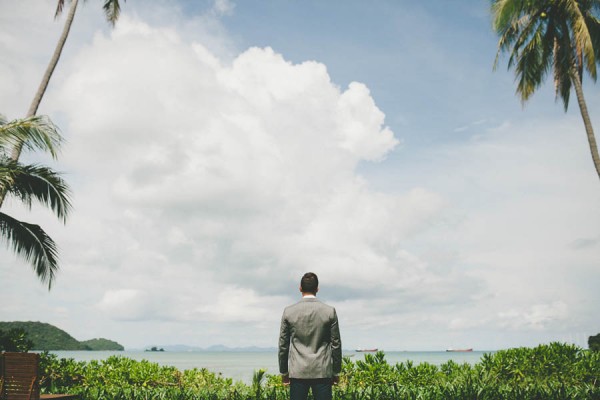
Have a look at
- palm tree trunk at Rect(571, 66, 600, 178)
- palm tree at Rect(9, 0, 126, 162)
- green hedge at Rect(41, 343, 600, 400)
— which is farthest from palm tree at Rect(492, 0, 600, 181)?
palm tree at Rect(9, 0, 126, 162)

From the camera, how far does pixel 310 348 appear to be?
5031mm

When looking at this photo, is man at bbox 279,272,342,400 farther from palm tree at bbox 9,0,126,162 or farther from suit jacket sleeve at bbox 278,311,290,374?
palm tree at bbox 9,0,126,162

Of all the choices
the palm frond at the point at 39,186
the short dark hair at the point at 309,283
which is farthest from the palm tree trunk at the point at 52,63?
the short dark hair at the point at 309,283

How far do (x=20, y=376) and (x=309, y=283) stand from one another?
189 inches

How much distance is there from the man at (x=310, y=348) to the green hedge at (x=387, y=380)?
189 centimetres

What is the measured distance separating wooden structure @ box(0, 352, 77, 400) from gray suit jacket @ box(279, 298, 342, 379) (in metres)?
4.09

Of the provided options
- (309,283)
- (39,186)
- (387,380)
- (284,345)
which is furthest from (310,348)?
(39,186)

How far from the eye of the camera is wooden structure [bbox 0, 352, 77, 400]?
6.96 meters

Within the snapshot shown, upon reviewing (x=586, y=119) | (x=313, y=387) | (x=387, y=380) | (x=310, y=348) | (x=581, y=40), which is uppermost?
(x=581, y=40)

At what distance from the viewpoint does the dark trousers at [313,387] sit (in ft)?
16.4

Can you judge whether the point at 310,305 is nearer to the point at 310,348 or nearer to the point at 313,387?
the point at 310,348

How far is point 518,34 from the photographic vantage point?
20234mm

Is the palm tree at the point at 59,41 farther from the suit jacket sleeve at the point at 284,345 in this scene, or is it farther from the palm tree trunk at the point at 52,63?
the suit jacket sleeve at the point at 284,345

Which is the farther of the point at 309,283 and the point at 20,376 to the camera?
the point at 20,376
